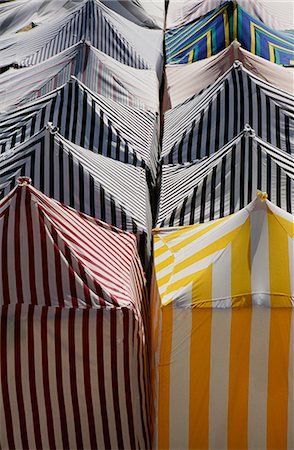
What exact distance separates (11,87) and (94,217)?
286 cm

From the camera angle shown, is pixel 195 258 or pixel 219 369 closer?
pixel 219 369

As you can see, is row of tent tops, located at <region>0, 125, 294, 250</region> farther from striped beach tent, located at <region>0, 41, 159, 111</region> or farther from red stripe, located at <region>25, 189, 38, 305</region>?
striped beach tent, located at <region>0, 41, 159, 111</region>

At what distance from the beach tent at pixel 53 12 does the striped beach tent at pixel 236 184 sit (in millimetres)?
5483

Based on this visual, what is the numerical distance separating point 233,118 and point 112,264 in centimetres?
231

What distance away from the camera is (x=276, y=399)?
444 centimetres

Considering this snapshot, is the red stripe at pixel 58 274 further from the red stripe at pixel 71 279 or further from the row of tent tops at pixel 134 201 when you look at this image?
the row of tent tops at pixel 134 201

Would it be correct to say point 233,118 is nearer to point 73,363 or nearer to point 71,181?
point 71,181

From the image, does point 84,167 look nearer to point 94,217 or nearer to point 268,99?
point 94,217

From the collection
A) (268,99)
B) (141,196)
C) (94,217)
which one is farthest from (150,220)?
(268,99)

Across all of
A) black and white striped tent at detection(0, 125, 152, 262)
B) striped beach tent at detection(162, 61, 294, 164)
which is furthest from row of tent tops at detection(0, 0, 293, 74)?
black and white striped tent at detection(0, 125, 152, 262)

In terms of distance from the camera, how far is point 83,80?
7703 mm

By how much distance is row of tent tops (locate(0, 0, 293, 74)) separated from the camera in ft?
29.2

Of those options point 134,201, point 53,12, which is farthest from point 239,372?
point 53,12

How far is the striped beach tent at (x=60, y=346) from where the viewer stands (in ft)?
14.6
